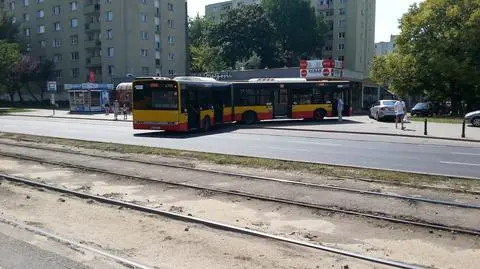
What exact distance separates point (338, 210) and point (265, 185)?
269cm

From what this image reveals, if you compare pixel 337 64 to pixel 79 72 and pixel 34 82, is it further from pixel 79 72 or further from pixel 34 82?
pixel 34 82

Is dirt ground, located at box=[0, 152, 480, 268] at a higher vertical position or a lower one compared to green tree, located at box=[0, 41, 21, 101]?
lower

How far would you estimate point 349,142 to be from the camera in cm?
2170

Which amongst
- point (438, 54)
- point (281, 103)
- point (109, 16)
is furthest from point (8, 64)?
point (438, 54)

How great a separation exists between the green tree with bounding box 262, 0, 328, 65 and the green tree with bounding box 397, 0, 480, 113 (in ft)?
168

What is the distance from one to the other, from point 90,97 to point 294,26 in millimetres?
54378

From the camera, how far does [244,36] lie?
8712 cm

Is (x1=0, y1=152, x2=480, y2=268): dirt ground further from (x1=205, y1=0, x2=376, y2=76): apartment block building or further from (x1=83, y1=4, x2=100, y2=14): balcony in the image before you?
(x1=205, y1=0, x2=376, y2=76): apartment block building

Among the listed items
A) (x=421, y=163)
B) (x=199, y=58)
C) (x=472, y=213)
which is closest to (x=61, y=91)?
(x=199, y=58)

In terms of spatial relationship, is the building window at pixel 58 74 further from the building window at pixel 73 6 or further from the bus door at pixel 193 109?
the bus door at pixel 193 109

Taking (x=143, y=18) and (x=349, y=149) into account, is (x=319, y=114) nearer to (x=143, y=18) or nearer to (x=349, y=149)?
(x=349, y=149)

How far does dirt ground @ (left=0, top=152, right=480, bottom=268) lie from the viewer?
6379mm

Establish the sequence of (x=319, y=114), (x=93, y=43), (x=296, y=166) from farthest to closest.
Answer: (x=93, y=43) → (x=319, y=114) → (x=296, y=166)

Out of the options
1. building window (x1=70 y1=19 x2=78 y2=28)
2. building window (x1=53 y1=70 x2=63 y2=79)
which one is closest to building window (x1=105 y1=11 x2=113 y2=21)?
building window (x1=70 y1=19 x2=78 y2=28)
